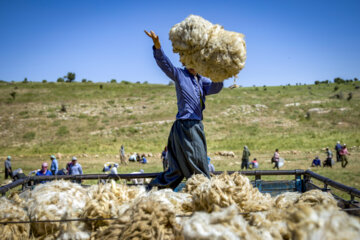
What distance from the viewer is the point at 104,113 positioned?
127 feet

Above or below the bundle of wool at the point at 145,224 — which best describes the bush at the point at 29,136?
below

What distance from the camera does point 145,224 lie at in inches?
74.4

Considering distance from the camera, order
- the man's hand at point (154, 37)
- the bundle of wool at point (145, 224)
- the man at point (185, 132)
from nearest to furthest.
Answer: the bundle of wool at point (145, 224), the man's hand at point (154, 37), the man at point (185, 132)

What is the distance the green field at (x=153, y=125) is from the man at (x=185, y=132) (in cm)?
1363

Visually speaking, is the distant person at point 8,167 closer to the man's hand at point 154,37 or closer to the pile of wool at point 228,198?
the man's hand at point 154,37

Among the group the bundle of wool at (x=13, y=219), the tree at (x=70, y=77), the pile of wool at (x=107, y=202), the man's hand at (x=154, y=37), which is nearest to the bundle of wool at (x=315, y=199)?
the pile of wool at (x=107, y=202)

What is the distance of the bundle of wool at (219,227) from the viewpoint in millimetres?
1521

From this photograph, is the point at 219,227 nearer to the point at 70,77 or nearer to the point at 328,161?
the point at 328,161

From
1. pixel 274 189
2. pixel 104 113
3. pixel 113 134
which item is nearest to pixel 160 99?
pixel 104 113

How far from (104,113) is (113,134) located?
7.62 m

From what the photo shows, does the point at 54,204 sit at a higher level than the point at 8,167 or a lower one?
higher

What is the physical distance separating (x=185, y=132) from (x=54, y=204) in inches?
60.9

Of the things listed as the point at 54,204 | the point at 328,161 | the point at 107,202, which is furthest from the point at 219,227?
the point at 328,161

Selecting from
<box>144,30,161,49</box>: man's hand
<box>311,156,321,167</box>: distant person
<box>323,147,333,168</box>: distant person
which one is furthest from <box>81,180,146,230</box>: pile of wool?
<box>323,147,333,168</box>: distant person
